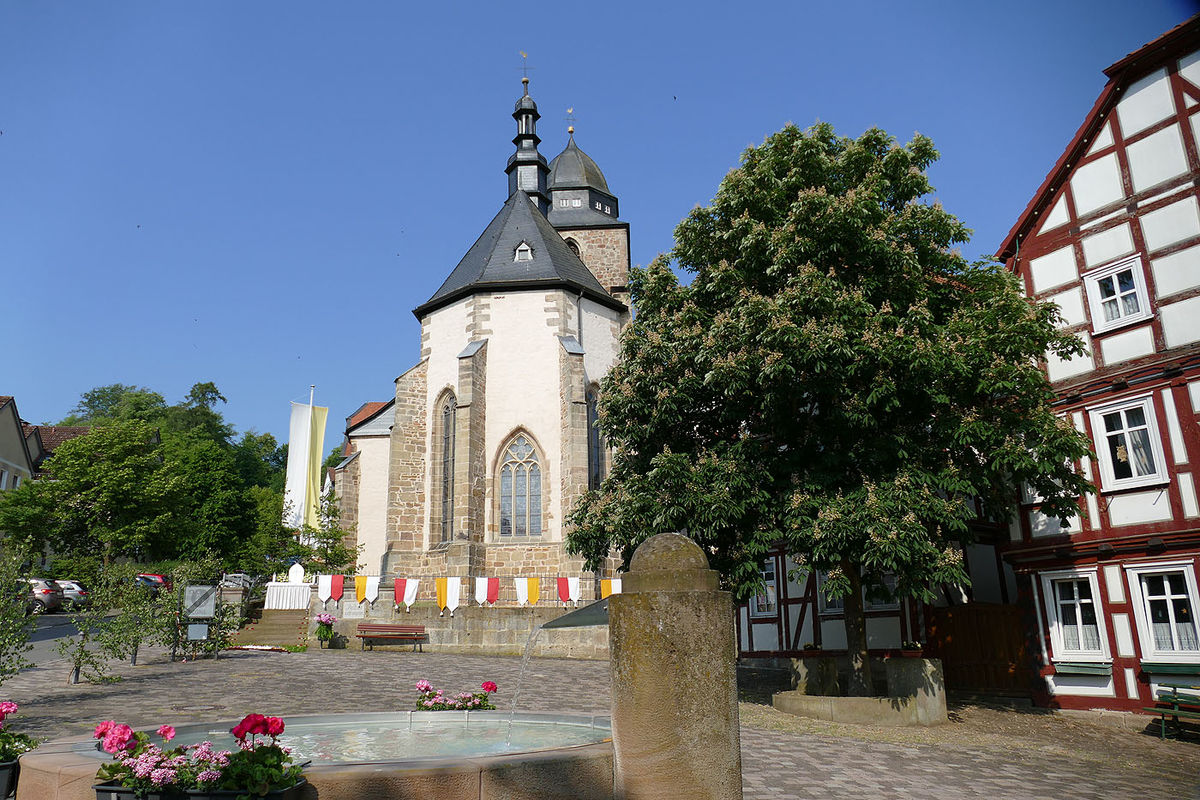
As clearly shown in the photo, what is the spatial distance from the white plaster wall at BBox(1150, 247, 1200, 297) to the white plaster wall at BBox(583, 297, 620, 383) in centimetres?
1745

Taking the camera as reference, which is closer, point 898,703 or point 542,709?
point 542,709

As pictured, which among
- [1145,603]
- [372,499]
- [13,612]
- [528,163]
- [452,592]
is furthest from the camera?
[528,163]

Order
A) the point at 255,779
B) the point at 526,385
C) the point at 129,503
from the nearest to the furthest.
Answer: the point at 255,779 < the point at 526,385 < the point at 129,503

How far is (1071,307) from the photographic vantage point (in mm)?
15320

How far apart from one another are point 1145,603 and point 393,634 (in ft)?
54.5

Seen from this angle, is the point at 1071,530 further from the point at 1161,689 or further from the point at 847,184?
the point at 847,184

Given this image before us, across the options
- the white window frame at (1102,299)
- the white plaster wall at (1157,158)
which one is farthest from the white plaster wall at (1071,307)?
the white plaster wall at (1157,158)

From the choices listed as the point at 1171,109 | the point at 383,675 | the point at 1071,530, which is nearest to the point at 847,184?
the point at 1171,109

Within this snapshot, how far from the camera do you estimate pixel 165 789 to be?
440cm

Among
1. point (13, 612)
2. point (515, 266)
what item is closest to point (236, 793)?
point (13, 612)

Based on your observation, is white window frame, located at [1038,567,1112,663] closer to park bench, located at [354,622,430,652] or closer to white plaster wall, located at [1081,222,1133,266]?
white plaster wall, located at [1081,222,1133,266]

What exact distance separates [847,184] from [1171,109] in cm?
591

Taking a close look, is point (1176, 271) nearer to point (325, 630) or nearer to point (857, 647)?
point (857, 647)

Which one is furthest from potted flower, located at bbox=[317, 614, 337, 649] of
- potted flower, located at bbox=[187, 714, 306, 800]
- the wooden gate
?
potted flower, located at bbox=[187, 714, 306, 800]
